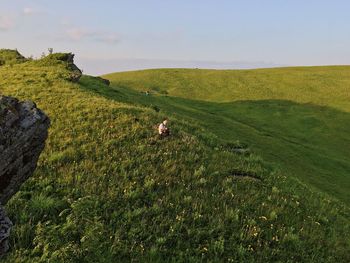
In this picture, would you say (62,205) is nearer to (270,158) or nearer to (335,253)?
(335,253)

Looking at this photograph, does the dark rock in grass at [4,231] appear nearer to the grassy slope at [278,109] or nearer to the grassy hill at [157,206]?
the grassy hill at [157,206]

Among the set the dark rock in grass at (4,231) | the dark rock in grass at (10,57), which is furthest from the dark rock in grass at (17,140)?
the dark rock in grass at (10,57)

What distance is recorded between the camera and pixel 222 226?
52.3ft

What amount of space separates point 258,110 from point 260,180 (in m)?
46.8

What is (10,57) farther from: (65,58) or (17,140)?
(17,140)

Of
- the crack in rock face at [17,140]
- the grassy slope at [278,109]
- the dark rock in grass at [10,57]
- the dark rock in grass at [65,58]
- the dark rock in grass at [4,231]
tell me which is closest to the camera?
the dark rock in grass at [4,231]

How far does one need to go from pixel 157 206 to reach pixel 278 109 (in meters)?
56.0

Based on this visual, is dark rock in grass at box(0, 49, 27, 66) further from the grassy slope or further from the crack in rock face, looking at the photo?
the crack in rock face

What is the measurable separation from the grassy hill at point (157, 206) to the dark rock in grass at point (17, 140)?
2.87m

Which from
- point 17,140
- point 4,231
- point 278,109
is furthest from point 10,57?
point 4,231

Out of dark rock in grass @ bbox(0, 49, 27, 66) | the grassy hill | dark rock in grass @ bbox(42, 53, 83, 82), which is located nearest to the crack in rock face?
the grassy hill

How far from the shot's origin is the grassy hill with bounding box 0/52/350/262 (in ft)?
46.2

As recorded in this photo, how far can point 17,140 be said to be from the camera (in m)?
11.0

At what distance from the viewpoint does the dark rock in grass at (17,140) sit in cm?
1066
